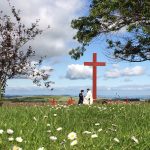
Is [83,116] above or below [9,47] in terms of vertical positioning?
below

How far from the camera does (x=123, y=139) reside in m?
8.69

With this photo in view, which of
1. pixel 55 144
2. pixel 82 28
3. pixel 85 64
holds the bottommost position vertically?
pixel 55 144

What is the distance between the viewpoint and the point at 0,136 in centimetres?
898

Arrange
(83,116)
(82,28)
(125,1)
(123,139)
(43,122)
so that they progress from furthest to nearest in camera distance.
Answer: (82,28), (125,1), (83,116), (43,122), (123,139)

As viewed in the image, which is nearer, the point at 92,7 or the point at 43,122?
the point at 43,122

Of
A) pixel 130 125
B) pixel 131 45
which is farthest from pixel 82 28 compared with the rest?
pixel 130 125

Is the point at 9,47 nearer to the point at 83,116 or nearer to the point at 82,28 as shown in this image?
the point at 82,28

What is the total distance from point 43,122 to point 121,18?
30262 mm

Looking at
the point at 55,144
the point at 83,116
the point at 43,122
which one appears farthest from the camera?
the point at 83,116

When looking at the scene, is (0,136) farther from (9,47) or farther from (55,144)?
(9,47)

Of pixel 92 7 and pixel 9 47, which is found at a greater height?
pixel 92 7

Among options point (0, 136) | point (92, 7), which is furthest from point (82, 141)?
point (92, 7)

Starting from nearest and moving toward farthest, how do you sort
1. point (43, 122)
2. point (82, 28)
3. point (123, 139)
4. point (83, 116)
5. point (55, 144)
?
point (55, 144) < point (123, 139) < point (43, 122) < point (83, 116) < point (82, 28)

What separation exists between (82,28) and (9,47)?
261 inches
